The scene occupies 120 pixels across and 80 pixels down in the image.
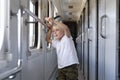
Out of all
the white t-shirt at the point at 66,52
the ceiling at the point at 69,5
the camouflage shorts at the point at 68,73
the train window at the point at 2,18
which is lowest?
the camouflage shorts at the point at 68,73

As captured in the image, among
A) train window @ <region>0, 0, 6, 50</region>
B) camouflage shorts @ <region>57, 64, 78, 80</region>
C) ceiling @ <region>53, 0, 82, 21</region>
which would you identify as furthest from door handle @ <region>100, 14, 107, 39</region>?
ceiling @ <region>53, 0, 82, 21</region>

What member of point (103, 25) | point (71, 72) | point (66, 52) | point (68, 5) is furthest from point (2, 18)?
point (68, 5)

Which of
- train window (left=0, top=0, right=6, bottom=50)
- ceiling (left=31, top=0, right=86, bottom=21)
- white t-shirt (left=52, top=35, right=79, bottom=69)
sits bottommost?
white t-shirt (left=52, top=35, right=79, bottom=69)

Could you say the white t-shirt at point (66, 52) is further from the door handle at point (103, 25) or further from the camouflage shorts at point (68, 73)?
the door handle at point (103, 25)

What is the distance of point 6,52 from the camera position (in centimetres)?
138

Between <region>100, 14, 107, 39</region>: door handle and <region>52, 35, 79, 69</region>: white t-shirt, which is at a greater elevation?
<region>100, 14, 107, 39</region>: door handle

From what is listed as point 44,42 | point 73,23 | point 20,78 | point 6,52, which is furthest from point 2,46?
point 73,23

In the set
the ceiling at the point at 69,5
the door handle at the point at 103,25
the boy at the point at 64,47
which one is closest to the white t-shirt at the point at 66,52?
the boy at the point at 64,47

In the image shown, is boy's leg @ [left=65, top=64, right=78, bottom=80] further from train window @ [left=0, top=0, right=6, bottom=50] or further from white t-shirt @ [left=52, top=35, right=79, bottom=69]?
train window @ [left=0, top=0, right=6, bottom=50]

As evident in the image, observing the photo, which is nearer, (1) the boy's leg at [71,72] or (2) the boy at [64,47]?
(2) the boy at [64,47]

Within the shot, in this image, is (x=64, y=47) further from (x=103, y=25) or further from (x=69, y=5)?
(x=69, y=5)

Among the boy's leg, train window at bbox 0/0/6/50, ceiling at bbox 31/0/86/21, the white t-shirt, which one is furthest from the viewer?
ceiling at bbox 31/0/86/21

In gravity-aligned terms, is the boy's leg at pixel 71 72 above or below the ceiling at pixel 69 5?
below

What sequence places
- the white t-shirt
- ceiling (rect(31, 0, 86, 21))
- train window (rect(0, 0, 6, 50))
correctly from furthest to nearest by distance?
ceiling (rect(31, 0, 86, 21)) → the white t-shirt → train window (rect(0, 0, 6, 50))
